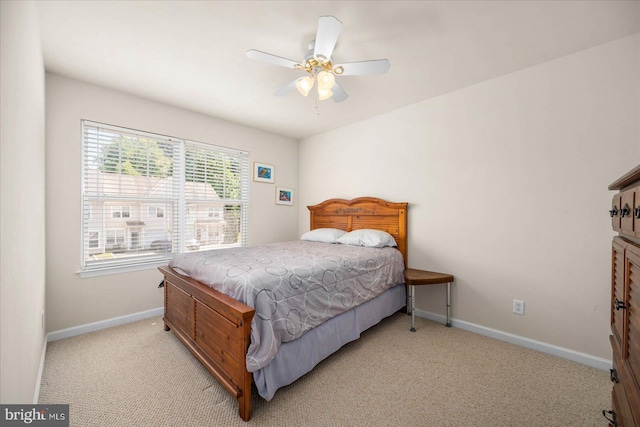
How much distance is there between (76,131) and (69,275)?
1383 millimetres

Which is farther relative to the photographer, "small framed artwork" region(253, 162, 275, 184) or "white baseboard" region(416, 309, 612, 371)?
"small framed artwork" region(253, 162, 275, 184)

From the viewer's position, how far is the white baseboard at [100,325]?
2379 millimetres

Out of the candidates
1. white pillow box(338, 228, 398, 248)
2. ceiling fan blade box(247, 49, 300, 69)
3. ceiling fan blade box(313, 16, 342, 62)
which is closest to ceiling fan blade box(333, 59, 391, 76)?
ceiling fan blade box(313, 16, 342, 62)

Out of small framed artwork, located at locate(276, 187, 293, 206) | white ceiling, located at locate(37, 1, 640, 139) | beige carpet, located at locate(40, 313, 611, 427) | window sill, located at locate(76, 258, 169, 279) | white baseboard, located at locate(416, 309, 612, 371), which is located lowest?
beige carpet, located at locate(40, 313, 611, 427)

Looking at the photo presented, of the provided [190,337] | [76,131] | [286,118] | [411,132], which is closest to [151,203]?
[76,131]

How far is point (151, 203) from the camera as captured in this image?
3.01 metres

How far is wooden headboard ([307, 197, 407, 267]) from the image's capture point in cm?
311

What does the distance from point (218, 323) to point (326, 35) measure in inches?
77.3

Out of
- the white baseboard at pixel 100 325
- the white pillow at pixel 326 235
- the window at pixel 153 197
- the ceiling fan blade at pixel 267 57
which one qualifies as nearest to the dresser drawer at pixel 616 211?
the ceiling fan blade at pixel 267 57

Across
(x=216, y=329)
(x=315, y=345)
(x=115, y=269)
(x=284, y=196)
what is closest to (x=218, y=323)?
(x=216, y=329)

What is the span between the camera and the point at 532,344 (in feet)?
7.43

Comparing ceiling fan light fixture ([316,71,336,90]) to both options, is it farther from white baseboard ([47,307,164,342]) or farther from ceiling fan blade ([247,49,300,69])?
white baseboard ([47,307,164,342])

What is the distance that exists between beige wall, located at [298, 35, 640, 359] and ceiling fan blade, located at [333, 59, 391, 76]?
132 centimetres

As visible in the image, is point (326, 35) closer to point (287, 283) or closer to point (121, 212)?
point (287, 283)
